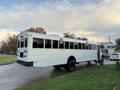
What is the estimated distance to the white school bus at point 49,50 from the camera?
1445 cm

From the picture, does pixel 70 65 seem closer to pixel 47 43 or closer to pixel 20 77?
pixel 47 43

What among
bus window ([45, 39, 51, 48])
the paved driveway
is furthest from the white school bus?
the paved driveway

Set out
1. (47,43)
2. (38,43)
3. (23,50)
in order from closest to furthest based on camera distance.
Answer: (23,50) → (38,43) → (47,43)

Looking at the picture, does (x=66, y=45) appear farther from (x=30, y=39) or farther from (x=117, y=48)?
(x=117, y=48)

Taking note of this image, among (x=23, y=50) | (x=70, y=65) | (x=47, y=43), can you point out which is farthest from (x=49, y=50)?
(x=70, y=65)

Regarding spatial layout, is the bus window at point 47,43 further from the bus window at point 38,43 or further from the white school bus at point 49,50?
the bus window at point 38,43

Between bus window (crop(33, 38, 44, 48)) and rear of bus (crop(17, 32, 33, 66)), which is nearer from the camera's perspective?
rear of bus (crop(17, 32, 33, 66))

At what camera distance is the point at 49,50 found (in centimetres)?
1588

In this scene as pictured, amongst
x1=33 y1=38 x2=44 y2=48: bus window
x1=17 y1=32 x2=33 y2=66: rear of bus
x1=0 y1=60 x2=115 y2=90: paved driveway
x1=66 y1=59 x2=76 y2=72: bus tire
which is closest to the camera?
x1=0 y1=60 x2=115 y2=90: paved driveway

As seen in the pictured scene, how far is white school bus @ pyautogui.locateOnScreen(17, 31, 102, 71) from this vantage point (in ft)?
47.4

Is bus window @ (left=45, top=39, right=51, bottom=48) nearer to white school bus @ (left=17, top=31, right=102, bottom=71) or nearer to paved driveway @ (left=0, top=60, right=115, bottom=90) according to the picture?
white school bus @ (left=17, top=31, right=102, bottom=71)

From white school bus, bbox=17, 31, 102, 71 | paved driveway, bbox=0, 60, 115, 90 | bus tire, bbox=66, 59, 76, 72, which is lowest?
paved driveway, bbox=0, 60, 115, 90

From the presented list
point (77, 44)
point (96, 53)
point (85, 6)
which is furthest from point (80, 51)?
point (85, 6)

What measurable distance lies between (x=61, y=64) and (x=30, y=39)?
4.09 meters
